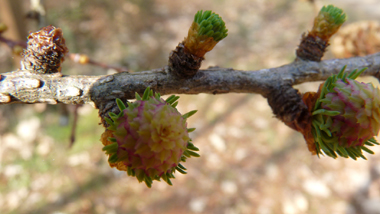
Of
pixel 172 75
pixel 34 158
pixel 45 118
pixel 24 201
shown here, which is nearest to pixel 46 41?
pixel 172 75

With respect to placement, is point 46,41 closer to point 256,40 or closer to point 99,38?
point 99,38

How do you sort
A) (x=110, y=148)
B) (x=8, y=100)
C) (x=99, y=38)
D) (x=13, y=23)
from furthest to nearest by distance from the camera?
(x=99, y=38) < (x=13, y=23) < (x=8, y=100) < (x=110, y=148)

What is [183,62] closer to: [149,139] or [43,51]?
[149,139]

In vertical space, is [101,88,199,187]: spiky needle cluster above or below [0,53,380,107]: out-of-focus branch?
below

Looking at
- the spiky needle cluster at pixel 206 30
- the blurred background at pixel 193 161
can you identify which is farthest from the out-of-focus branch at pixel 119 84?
the blurred background at pixel 193 161

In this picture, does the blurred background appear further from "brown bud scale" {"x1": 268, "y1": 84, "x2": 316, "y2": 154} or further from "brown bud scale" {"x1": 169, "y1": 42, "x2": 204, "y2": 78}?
"brown bud scale" {"x1": 169, "y1": 42, "x2": 204, "y2": 78}

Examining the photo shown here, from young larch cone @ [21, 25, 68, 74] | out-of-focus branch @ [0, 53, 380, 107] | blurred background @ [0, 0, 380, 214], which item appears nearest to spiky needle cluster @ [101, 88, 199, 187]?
out-of-focus branch @ [0, 53, 380, 107]

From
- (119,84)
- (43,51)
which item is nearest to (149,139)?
(119,84)
